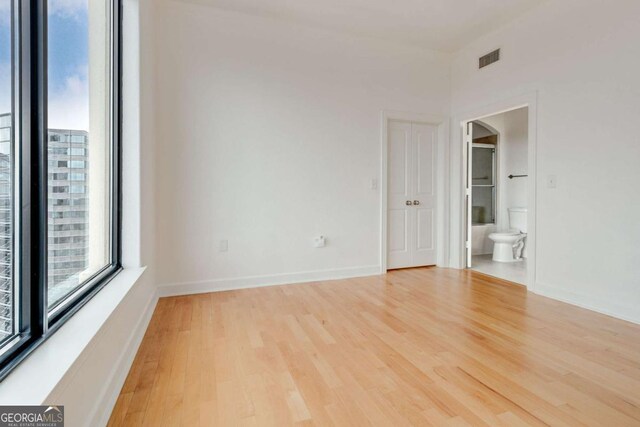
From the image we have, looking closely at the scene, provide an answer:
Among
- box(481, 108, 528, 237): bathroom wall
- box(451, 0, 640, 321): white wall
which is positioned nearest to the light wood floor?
box(451, 0, 640, 321): white wall

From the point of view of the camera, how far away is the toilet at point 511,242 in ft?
15.5

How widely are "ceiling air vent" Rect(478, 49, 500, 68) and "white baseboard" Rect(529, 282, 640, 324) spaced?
2614mm

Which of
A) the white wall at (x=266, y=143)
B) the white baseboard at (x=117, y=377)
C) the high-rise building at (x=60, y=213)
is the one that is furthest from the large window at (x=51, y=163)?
the white wall at (x=266, y=143)

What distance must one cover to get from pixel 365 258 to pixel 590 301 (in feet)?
7.17

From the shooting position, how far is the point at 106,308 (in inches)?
60.8

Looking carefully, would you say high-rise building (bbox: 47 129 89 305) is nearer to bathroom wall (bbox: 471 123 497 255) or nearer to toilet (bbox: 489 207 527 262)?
toilet (bbox: 489 207 527 262)

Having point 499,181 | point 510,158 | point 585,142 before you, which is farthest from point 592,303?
point 510,158

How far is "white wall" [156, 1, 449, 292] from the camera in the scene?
10.3 feet

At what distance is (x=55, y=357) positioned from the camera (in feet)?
3.47

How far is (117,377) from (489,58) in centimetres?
465

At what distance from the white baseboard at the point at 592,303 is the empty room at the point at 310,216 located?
0.05ft

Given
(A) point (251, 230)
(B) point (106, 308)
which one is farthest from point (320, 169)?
(B) point (106, 308)

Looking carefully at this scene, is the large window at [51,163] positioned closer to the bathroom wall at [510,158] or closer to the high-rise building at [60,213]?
the high-rise building at [60,213]

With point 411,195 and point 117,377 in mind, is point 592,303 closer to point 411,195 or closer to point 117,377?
point 411,195
